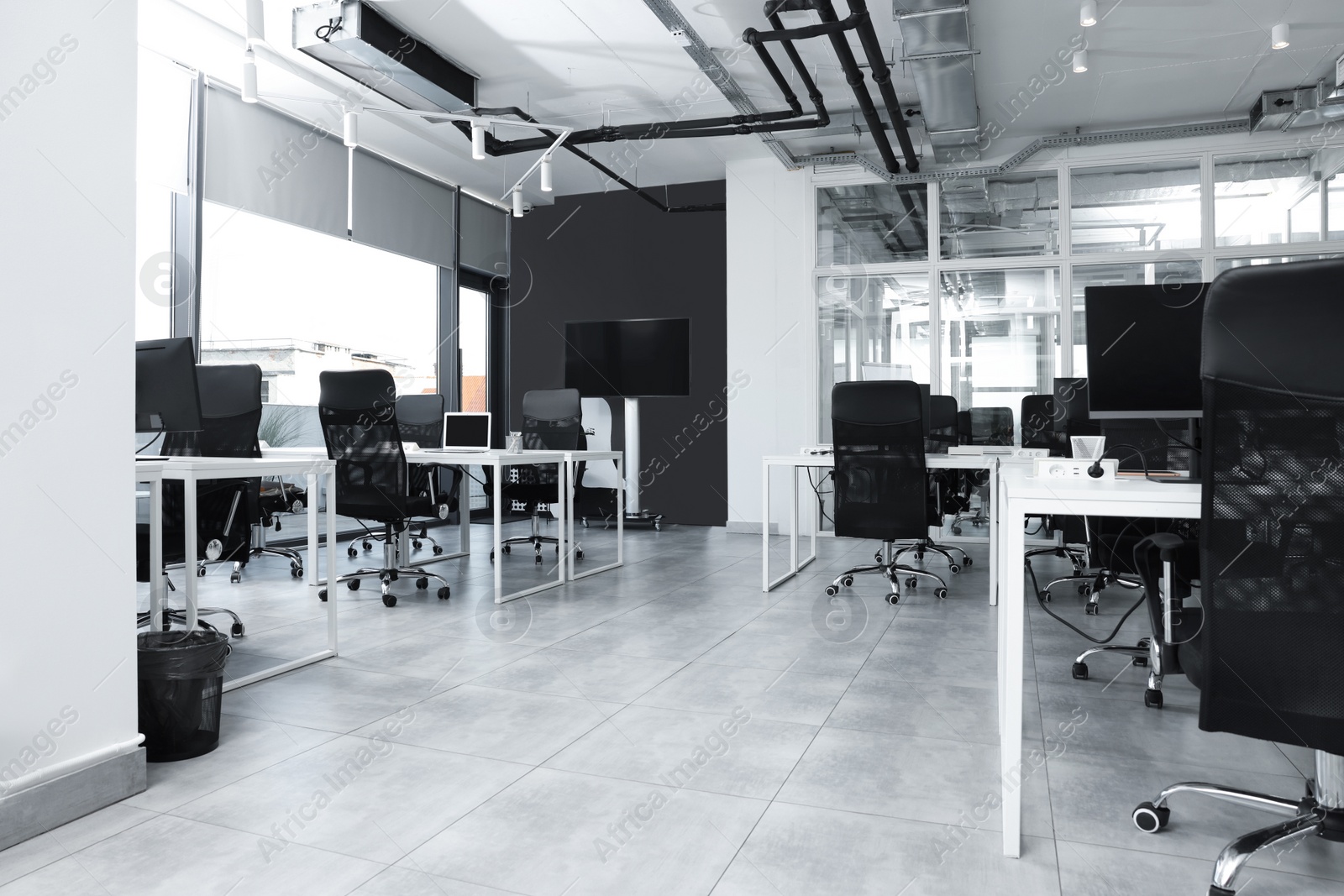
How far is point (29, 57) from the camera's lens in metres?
1.87

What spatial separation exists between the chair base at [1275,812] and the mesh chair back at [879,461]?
8.60 ft

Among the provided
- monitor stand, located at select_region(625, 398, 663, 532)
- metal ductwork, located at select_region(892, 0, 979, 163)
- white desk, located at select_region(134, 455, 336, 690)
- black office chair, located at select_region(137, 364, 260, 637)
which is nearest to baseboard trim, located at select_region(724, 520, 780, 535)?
monitor stand, located at select_region(625, 398, 663, 532)

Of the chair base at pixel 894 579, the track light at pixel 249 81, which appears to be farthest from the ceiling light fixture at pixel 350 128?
the chair base at pixel 894 579

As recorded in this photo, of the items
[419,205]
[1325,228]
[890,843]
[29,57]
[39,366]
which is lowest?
[890,843]

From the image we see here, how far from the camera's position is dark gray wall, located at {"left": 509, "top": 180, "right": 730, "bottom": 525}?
824 centimetres

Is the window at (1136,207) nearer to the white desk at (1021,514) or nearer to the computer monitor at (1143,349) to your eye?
the computer monitor at (1143,349)

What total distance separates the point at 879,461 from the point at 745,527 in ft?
11.2

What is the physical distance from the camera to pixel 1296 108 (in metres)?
5.98

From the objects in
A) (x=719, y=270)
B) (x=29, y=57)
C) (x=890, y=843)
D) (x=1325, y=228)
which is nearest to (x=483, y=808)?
A: (x=890, y=843)

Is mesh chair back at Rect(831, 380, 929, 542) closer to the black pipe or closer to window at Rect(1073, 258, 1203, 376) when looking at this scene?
the black pipe

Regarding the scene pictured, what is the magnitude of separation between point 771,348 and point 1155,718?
5364 mm

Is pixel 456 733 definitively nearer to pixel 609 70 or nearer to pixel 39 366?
pixel 39 366

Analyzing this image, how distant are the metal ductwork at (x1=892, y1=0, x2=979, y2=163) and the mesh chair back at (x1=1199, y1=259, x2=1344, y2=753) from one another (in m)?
3.73

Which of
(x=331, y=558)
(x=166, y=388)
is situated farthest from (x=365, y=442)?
(x=166, y=388)
